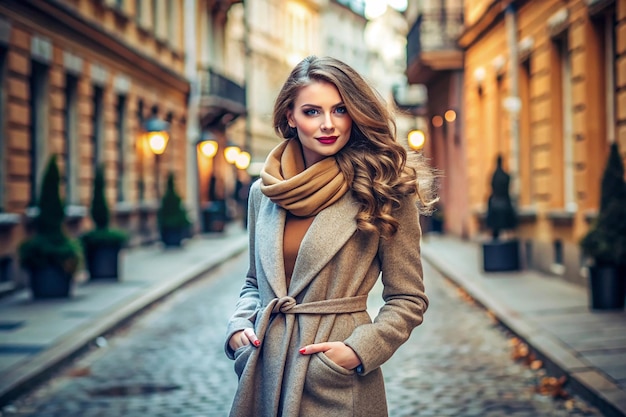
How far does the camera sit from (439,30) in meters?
26.0

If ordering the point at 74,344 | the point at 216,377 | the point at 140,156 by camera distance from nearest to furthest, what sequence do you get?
the point at 216,377 → the point at 74,344 → the point at 140,156

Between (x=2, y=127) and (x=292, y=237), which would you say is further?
(x=2, y=127)

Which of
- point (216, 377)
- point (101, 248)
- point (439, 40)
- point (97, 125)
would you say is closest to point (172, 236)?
point (97, 125)

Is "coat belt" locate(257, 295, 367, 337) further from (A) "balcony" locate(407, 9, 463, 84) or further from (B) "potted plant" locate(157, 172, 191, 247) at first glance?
(A) "balcony" locate(407, 9, 463, 84)

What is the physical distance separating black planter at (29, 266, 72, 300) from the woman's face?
9.88 meters

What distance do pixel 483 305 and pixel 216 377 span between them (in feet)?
16.3

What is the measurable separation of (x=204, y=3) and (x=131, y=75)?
35.3 feet

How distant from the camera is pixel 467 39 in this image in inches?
933

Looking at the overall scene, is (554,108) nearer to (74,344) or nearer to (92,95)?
(74,344)

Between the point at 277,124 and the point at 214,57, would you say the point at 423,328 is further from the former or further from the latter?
the point at 214,57

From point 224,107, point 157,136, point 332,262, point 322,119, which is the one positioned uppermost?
point 224,107

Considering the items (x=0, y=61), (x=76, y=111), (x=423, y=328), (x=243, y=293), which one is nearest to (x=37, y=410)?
(x=243, y=293)

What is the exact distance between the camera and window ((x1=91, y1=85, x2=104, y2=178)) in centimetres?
2083

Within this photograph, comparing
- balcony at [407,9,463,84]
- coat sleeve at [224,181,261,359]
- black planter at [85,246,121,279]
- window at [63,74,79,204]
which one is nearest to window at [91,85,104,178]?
window at [63,74,79,204]
